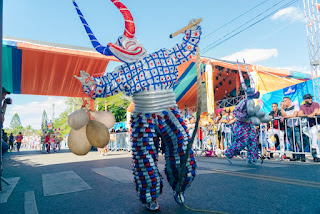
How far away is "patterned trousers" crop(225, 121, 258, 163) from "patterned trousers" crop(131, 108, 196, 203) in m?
3.55

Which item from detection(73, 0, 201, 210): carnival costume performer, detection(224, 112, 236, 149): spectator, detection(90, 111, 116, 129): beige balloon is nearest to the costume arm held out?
detection(73, 0, 201, 210): carnival costume performer

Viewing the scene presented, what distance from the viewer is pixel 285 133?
23.5 ft

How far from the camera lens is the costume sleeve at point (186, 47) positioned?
236cm

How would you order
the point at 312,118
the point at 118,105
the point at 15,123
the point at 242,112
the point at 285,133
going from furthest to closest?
the point at 15,123
the point at 118,105
the point at 285,133
the point at 312,118
the point at 242,112

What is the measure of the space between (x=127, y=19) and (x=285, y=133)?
262 inches

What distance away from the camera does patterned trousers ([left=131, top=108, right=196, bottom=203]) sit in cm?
219

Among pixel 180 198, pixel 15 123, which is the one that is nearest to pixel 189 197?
pixel 180 198

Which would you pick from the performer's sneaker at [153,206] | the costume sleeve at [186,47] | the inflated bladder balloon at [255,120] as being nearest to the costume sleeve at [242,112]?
the inflated bladder balloon at [255,120]

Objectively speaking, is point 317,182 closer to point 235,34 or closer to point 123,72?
point 123,72

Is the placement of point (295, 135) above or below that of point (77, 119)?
below

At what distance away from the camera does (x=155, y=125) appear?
2.29 meters

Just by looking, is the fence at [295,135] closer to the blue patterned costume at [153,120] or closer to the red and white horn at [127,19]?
the blue patterned costume at [153,120]

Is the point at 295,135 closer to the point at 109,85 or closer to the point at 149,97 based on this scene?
the point at 149,97

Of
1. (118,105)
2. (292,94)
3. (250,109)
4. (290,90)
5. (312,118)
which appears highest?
(118,105)
